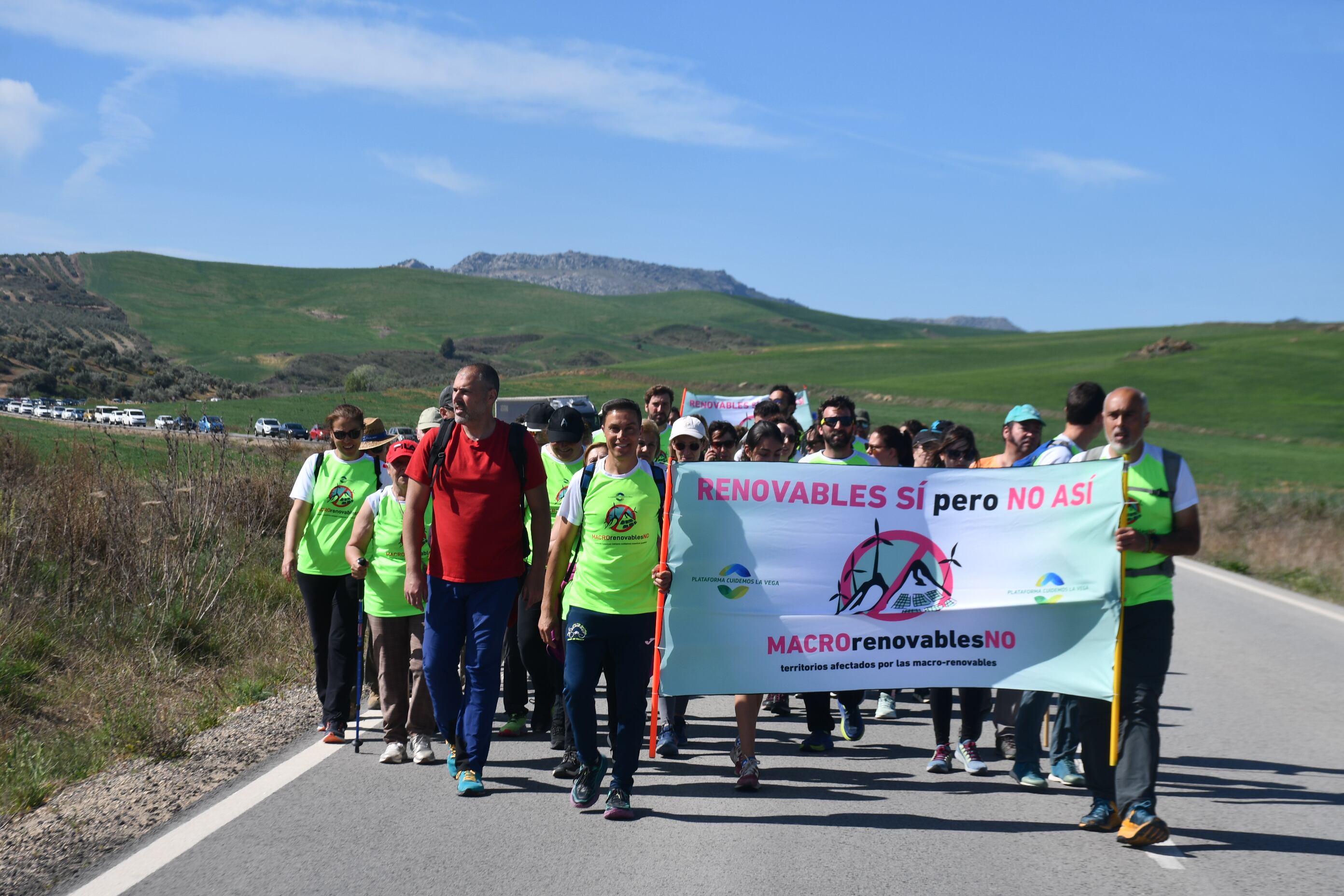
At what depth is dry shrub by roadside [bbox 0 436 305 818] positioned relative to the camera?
693cm

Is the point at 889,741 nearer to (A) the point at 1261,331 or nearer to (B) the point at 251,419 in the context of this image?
(B) the point at 251,419

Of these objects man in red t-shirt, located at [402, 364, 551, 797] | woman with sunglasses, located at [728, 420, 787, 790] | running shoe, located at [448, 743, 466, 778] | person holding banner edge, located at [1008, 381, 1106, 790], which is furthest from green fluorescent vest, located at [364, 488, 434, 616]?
person holding banner edge, located at [1008, 381, 1106, 790]

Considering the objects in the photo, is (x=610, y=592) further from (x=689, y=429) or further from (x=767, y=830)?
(x=689, y=429)

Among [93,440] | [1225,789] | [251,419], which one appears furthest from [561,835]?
[251,419]

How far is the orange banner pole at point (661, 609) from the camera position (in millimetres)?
6051

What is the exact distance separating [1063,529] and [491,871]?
3255 mm

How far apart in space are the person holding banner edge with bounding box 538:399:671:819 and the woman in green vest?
3.73ft

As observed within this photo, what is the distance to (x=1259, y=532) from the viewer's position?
2183cm

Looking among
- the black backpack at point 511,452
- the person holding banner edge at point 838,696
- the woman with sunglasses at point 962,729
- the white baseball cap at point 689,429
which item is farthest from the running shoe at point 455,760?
the woman with sunglasses at point 962,729

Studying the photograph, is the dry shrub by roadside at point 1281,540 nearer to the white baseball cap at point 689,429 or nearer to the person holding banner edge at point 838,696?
the person holding banner edge at point 838,696

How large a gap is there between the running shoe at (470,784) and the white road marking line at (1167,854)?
308cm

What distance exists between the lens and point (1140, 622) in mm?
5617

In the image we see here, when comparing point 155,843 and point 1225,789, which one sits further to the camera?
point 1225,789

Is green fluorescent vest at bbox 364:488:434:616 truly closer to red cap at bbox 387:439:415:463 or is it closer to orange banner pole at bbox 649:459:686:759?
red cap at bbox 387:439:415:463
